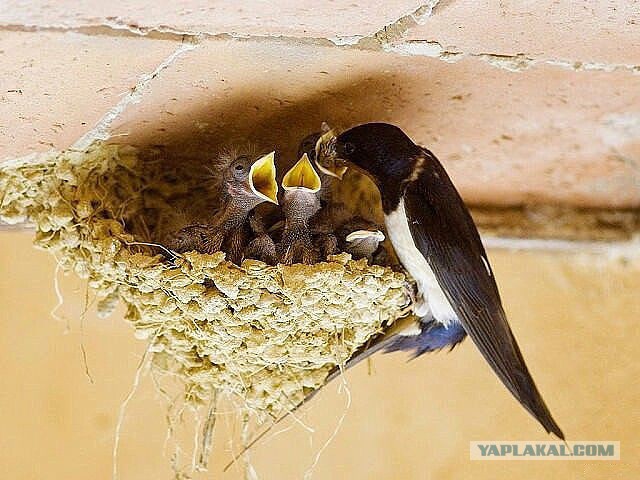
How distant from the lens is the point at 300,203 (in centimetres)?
226

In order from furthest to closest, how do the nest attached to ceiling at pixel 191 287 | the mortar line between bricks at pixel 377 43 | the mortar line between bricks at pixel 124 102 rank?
the nest attached to ceiling at pixel 191 287 < the mortar line between bricks at pixel 124 102 < the mortar line between bricks at pixel 377 43

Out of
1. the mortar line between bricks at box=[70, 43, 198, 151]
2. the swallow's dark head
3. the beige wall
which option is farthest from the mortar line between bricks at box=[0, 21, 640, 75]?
the beige wall

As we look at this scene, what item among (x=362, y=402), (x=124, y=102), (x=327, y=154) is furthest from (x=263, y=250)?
(x=362, y=402)

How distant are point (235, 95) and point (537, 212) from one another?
1224mm

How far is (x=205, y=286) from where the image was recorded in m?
2.11

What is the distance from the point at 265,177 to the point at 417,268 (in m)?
0.37

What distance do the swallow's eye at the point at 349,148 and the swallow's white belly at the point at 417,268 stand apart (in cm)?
16

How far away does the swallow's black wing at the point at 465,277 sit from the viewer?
2131 millimetres

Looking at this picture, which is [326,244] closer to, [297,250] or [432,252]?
[297,250]

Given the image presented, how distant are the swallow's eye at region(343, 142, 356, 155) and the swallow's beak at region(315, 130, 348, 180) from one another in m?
0.03

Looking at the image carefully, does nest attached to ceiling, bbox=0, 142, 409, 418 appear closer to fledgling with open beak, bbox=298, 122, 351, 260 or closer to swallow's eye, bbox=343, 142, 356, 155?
fledgling with open beak, bbox=298, 122, 351, 260

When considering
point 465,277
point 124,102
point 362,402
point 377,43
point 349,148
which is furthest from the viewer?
point 362,402

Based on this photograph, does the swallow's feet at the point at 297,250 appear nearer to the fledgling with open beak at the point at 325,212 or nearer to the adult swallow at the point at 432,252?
the fledgling with open beak at the point at 325,212

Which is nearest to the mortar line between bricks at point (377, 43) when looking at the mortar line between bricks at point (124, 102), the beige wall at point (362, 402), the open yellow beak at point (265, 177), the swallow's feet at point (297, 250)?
the mortar line between bricks at point (124, 102)
